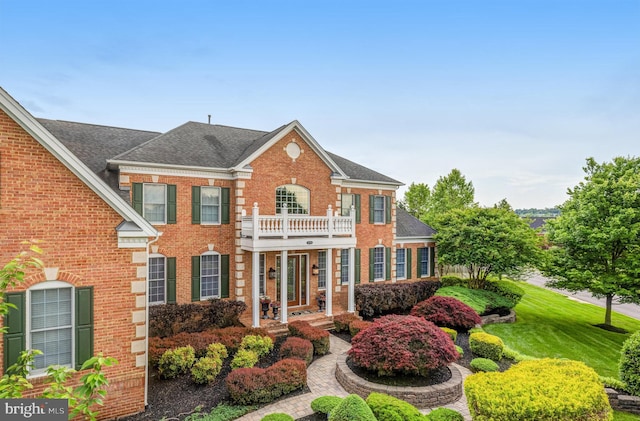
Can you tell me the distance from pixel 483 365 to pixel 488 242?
36.5 ft

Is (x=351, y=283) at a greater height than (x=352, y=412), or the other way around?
(x=351, y=283)

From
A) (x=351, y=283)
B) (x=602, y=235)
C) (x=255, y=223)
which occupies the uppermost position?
(x=255, y=223)

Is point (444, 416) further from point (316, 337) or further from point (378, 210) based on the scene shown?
point (378, 210)

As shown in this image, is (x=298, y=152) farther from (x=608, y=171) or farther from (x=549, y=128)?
(x=608, y=171)

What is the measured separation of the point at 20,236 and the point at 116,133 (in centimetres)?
1247

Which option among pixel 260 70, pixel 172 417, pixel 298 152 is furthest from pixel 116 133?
pixel 172 417

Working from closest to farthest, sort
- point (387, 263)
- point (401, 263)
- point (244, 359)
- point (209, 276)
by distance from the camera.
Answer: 1. point (244, 359)
2. point (209, 276)
3. point (387, 263)
4. point (401, 263)

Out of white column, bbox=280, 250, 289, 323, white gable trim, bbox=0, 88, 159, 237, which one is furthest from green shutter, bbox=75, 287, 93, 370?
white column, bbox=280, 250, 289, 323

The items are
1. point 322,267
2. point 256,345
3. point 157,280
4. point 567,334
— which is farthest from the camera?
point 322,267

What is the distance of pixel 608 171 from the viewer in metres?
18.7

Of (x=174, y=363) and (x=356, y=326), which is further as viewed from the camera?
(x=356, y=326)

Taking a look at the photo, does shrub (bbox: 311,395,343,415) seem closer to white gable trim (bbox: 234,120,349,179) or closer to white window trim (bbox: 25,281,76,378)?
white window trim (bbox: 25,281,76,378)

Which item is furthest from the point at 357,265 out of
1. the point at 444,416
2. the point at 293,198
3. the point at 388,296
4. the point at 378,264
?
the point at 444,416

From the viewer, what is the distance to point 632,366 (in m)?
10.1
